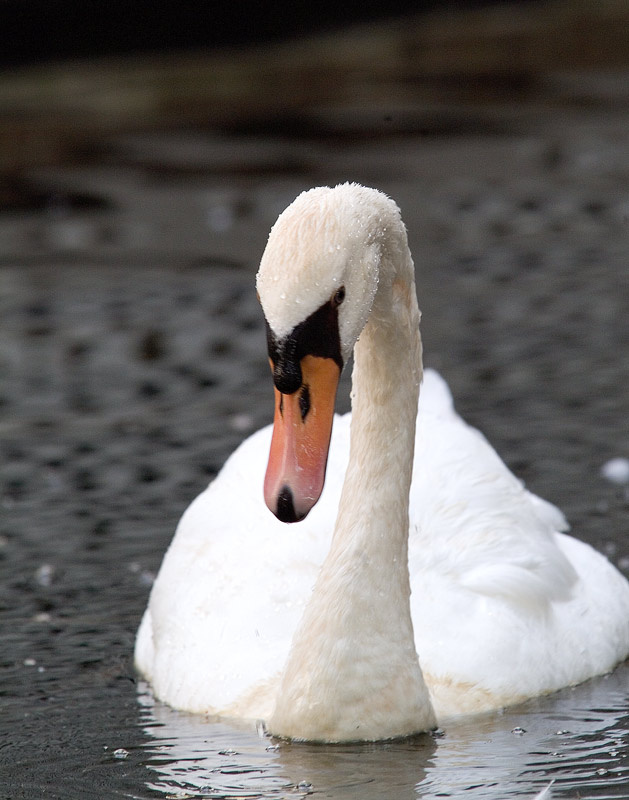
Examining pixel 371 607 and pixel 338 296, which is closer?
pixel 338 296

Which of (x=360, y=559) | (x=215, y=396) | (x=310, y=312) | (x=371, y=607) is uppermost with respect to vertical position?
(x=310, y=312)

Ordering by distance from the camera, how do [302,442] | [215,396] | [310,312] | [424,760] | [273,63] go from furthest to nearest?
1. [273,63]
2. [215,396]
3. [424,760]
4. [302,442]
5. [310,312]

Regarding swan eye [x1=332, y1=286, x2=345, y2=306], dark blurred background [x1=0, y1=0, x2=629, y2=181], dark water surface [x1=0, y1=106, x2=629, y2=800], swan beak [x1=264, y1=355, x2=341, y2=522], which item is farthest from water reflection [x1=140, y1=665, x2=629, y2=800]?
dark blurred background [x1=0, y1=0, x2=629, y2=181]

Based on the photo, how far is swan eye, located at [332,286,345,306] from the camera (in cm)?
471

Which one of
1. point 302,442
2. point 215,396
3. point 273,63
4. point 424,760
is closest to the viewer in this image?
point 302,442

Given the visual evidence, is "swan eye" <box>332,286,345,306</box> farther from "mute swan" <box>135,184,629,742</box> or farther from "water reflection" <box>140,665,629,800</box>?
"water reflection" <box>140,665,629,800</box>

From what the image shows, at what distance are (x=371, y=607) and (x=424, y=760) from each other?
51 cm

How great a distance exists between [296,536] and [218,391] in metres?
3.88

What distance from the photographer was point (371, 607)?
536 cm

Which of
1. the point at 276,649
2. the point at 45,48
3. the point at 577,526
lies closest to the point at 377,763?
the point at 276,649

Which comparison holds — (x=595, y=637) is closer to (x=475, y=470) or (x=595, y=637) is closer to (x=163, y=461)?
(x=475, y=470)

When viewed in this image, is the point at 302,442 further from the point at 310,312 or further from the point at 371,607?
the point at 371,607

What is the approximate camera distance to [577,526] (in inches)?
309

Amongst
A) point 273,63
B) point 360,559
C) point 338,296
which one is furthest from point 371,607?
point 273,63
